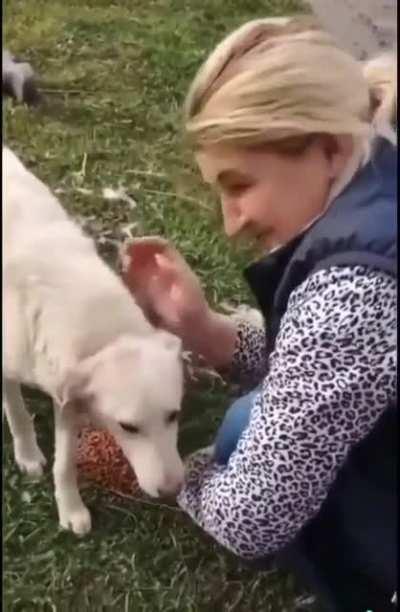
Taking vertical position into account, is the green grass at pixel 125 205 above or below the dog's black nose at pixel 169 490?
below

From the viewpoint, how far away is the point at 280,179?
136 cm

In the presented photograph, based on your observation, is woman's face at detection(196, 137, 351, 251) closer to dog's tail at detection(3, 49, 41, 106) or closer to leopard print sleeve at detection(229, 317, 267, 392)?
leopard print sleeve at detection(229, 317, 267, 392)

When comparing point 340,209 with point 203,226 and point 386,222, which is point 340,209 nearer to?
point 386,222

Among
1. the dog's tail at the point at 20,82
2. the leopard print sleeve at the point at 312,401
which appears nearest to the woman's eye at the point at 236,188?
the leopard print sleeve at the point at 312,401

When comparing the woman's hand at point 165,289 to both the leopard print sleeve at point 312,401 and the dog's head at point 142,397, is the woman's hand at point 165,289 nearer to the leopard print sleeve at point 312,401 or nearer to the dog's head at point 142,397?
the dog's head at point 142,397

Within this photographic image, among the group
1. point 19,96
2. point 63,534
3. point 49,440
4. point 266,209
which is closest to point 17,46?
point 19,96

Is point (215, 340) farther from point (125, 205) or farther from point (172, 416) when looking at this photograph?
point (125, 205)

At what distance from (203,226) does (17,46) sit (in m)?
0.78

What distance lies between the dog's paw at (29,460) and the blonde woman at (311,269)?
1.31ft

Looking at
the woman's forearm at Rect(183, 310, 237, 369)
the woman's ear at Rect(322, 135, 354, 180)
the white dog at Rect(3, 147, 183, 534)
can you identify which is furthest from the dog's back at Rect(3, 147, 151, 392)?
the woman's ear at Rect(322, 135, 354, 180)

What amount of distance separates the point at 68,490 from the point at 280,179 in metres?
0.63

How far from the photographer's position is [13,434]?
1.84m

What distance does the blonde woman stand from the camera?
1.31 meters

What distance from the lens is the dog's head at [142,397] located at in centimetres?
151
